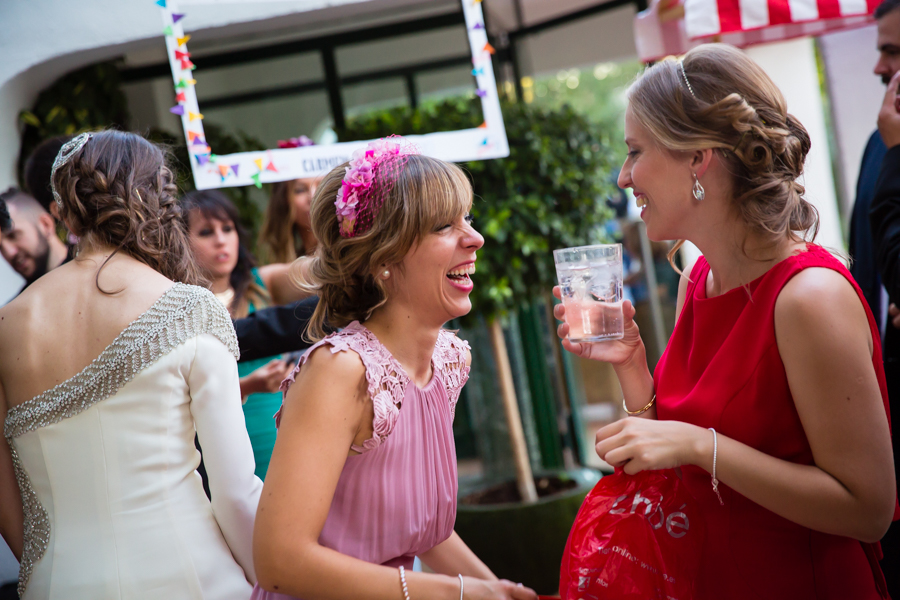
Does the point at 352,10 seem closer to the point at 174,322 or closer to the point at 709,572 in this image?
the point at 174,322

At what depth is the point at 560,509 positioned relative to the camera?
3.86 m

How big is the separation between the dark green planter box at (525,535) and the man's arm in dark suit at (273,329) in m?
1.74

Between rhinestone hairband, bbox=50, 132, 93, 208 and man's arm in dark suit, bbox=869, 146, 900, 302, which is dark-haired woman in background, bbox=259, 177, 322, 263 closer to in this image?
rhinestone hairband, bbox=50, 132, 93, 208

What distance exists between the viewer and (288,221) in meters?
3.64

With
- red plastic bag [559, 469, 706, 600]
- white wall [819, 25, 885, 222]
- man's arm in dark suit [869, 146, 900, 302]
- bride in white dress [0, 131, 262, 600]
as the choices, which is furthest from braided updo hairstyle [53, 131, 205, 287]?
white wall [819, 25, 885, 222]

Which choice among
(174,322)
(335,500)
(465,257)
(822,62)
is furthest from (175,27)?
(822,62)

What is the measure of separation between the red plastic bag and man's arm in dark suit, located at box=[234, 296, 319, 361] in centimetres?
135

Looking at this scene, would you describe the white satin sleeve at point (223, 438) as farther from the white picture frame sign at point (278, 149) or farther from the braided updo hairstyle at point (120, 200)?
the white picture frame sign at point (278, 149)

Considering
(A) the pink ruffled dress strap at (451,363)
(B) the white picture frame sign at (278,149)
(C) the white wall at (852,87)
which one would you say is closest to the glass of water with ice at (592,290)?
(A) the pink ruffled dress strap at (451,363)

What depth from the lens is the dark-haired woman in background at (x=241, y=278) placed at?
10.1ft

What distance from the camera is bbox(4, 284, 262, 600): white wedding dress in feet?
5.78

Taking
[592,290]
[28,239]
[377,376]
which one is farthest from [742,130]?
[28,239]

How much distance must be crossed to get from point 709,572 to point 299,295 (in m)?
2.29

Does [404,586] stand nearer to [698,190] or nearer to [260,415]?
[698,190]
